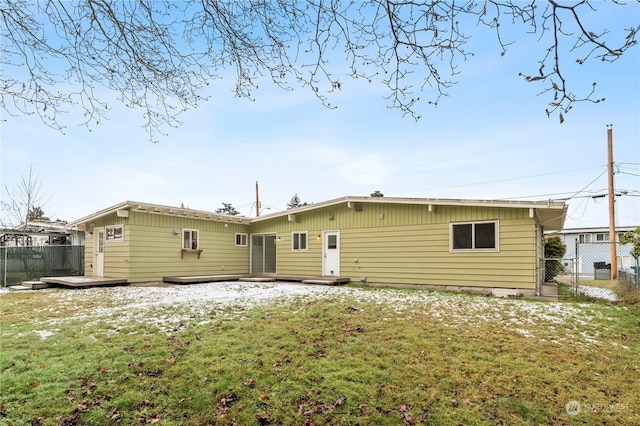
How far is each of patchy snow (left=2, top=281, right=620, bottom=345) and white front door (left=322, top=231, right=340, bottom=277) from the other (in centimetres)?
450

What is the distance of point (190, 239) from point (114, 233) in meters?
2.75

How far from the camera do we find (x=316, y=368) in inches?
176

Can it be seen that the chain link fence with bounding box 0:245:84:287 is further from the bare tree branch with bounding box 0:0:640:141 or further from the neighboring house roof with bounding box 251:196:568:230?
the bare tree branch with bounding box 0:0:640:141

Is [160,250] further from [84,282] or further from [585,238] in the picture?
[585,238]

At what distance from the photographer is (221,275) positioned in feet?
54.1

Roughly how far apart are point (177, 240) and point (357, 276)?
7.19 metres

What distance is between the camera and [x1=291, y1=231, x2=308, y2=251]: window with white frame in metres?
16.0

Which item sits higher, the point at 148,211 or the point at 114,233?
the point at 148,211

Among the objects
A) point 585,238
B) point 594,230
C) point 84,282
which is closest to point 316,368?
point 84,282

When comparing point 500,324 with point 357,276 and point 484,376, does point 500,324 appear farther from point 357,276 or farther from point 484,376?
point 357,276

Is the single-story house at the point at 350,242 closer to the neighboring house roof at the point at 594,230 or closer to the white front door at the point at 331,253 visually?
the white front door at the point at 331,253

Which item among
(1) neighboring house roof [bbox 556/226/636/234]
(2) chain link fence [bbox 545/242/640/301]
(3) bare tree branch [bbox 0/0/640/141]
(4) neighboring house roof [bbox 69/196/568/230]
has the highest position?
(3) bare tree branch [bbox 0/0/640/141]

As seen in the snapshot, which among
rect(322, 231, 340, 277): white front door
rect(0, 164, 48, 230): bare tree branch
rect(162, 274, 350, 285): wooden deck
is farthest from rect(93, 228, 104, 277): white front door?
rect(322, 231, 340, 277): white front door

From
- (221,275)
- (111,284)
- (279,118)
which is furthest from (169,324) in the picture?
(221,275)
